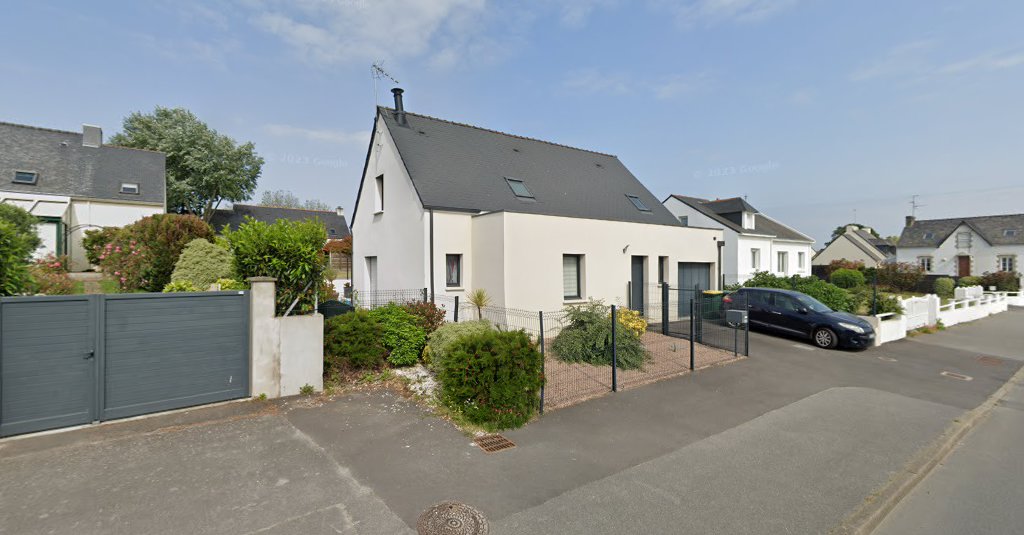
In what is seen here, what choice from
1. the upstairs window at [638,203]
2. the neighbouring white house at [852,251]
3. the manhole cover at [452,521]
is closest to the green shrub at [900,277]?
the neighbouring white house at [852,251]

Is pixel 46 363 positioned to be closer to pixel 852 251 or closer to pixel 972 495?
pixel 972 495

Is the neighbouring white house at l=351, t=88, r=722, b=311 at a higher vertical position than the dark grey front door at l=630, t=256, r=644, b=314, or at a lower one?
higher

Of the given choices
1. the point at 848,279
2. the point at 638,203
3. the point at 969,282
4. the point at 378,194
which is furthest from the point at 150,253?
the point at 969,282

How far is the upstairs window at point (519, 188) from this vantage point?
14328 mm

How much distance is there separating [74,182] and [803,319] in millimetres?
31569

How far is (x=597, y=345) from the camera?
8.82 meters

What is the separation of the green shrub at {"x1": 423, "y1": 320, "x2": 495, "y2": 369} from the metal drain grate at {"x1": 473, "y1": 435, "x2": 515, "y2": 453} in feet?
8.01

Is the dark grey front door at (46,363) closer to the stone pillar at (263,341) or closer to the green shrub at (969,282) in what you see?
the stone pillar at (263,341)

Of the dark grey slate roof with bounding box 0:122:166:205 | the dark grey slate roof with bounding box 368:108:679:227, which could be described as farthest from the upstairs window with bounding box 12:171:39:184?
the dark grey slate roof with bounding box 368:108:679:227

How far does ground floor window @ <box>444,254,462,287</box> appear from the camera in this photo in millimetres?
12172

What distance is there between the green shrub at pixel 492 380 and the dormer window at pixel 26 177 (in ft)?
83.1

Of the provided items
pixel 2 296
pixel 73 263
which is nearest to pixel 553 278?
pixel 2 296

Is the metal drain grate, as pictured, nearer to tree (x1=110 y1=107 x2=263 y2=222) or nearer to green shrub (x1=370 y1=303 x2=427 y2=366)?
green shrub (x1=370 y1=303 x2=427 y2=366)

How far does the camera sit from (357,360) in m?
7.57
